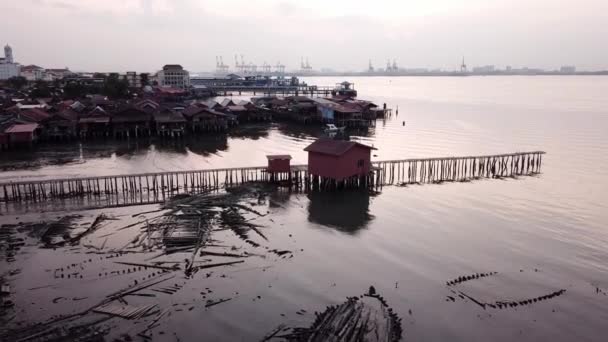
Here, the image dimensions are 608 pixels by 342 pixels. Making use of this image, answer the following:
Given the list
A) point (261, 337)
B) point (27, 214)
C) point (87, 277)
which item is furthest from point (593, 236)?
point (27, 214)

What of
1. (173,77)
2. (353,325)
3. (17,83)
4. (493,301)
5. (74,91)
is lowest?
(493,301)

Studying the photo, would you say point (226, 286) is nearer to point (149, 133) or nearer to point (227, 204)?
point (227, 204)

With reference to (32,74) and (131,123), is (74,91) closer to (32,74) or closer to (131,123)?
(131,123)

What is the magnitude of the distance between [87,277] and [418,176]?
19441 millimetres

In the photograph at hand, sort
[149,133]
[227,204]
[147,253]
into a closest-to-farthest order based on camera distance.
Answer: [147,253] < [227,204] < [149,133]

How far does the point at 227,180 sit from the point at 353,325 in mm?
15433

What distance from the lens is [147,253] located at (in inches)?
608

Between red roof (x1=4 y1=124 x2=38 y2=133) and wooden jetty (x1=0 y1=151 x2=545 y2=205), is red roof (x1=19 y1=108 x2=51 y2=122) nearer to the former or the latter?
red roof (x1=4 y1=124 x2=38 y2=133)

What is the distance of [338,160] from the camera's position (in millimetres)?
22938

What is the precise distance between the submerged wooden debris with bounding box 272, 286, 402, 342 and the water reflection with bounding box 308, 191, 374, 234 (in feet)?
20.7

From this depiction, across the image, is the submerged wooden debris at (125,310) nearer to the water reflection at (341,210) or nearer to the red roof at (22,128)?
the water reflection at (341,210)

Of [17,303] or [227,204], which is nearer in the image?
[17,303]

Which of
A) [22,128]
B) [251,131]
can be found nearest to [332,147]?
[251,131]

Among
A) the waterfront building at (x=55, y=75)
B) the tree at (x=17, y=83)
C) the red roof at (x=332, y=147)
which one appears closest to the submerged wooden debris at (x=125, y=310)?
the red roof at (x=332, y=147)
